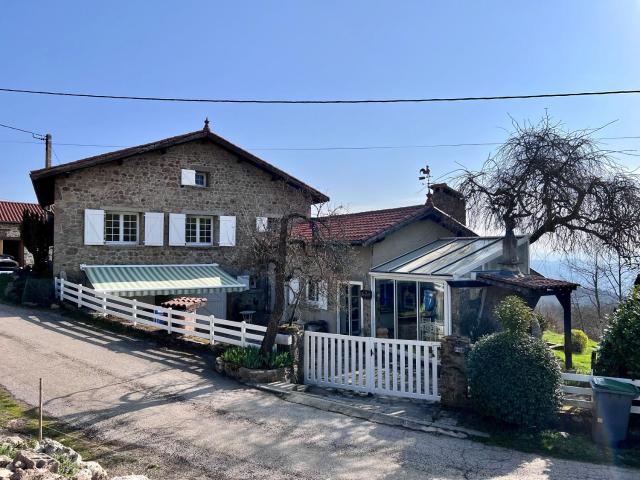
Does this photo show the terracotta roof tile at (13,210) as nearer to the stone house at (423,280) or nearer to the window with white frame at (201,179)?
the window with white frame at (201,179)

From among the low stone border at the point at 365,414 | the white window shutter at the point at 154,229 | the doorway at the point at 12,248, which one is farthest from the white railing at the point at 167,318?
the doorway at the point at 12,248

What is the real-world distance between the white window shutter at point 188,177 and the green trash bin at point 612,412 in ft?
58.8

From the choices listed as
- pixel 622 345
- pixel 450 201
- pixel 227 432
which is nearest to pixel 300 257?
pixel 227 432

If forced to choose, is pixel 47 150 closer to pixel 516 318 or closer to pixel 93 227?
pixel 93 227

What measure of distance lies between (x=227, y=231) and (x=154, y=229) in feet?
10.7

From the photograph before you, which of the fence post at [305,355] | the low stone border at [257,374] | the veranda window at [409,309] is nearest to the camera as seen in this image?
the low stone border at [257,374]

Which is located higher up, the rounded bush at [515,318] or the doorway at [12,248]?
the doorway at [12,248]

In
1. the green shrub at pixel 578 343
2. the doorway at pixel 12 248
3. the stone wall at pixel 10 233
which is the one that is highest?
the stone wall at pixel 10 233

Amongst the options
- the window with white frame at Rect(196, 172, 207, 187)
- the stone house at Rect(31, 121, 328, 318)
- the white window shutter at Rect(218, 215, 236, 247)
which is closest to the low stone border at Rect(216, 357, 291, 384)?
the stone house at Rect(31, 121, 328, 318)

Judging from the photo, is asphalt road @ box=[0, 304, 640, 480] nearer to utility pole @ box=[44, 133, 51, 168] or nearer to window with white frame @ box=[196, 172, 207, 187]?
window with white frame @ box=[196, 172, 207, 187]

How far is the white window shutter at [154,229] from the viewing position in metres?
20.3

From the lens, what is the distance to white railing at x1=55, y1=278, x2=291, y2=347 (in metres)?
11.9

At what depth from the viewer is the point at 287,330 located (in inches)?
438

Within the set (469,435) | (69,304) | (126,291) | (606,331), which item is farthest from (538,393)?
(69,304)
